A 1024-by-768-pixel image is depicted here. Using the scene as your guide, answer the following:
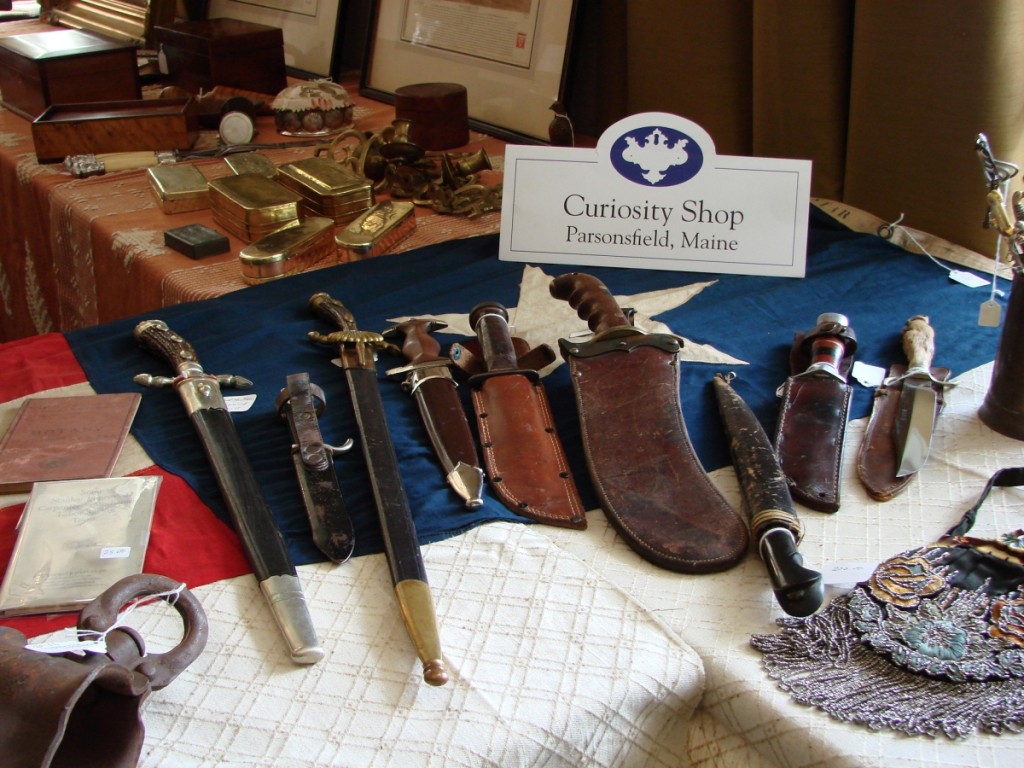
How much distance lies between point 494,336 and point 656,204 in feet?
1.90

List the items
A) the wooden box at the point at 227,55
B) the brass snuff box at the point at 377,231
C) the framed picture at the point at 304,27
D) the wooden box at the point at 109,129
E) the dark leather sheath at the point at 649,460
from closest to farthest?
1. the dark leather sheath at the point at 649,460
2. the brass snuff box at the point at 377,231
3. the wooden box at the point at 109,129
4. the wooden box at the point at 227,55
5. the framed picture at the point at 304,27

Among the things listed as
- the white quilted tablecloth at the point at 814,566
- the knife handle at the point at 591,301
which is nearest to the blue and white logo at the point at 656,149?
the knife handle at the point at 591,301

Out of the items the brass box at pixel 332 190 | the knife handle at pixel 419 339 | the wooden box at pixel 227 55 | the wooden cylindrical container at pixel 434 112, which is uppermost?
the wooden box at pixel 227 55

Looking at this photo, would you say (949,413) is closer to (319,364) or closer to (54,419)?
(319,364)

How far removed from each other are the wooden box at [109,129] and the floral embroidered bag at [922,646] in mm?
2322

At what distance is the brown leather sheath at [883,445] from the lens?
137 centimetres

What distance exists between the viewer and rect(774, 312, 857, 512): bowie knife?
53.9 inches

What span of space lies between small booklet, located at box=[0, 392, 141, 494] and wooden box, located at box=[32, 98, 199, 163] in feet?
4.66

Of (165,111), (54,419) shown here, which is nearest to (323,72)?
(165,111)

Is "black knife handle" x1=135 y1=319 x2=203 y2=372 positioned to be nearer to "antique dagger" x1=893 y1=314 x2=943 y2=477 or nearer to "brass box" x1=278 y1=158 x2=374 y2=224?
"brass box" x1=278 y1=158 x2=374 y2=224

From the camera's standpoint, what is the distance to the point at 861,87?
2.16 m

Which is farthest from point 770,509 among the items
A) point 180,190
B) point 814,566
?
point 180,190

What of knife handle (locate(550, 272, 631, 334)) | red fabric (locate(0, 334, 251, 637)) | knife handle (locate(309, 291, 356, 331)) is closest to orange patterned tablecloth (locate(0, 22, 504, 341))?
knife handle (locate(309, 291, 356, 331))

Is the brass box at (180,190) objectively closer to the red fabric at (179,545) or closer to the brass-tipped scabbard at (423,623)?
the red fabric at (179,545)
